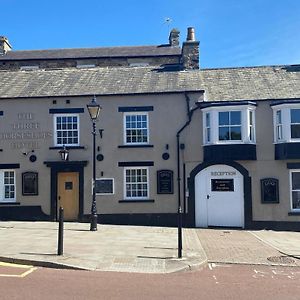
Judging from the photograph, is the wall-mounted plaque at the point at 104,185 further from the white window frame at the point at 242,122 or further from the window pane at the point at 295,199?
the window pane at the point at 295,199

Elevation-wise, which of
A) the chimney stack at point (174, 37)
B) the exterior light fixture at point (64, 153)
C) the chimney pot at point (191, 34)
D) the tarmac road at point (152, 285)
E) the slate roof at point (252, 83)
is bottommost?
the tarmac road at point (152, 285)

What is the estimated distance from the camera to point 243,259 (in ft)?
36.9

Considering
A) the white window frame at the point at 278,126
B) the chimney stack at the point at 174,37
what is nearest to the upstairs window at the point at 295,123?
the white window frame at the point at 278,126

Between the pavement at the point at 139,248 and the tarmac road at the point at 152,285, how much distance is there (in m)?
0.62

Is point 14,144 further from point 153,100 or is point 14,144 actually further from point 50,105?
point 153,100

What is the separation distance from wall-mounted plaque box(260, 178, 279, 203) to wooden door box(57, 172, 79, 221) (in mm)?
8353

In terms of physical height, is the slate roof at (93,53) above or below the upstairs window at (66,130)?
above

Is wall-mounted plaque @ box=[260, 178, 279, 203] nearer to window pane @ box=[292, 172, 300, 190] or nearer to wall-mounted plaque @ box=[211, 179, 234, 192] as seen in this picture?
window pane @ box=[292, 172, 300, 190]

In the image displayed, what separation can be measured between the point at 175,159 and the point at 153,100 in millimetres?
2915

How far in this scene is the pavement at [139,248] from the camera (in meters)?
9.89

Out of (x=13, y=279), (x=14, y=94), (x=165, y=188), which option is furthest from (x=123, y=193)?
(x=13, y=279)

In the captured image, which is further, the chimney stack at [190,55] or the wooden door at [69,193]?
the chimney stack at [190,55]

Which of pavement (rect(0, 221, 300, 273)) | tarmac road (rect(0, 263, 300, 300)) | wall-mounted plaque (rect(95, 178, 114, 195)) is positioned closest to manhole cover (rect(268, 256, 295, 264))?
pavement (rect(0, 221, 300, 273))

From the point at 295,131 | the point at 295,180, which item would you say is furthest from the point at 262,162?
the point at 295,131
